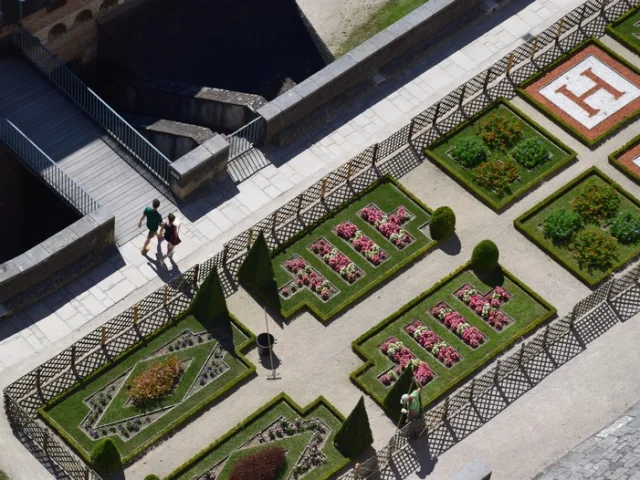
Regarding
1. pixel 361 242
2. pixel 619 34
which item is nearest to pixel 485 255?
pixel 361 242

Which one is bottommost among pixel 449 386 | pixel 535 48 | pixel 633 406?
pixel 633 406

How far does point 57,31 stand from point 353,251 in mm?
15523

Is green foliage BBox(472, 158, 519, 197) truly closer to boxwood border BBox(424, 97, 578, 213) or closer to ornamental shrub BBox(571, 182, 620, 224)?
boxwood border BBox(424, 97, 578, 213)

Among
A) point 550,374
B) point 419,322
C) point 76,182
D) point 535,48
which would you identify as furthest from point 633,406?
point 76,182

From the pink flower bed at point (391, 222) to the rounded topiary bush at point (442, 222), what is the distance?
97 cm

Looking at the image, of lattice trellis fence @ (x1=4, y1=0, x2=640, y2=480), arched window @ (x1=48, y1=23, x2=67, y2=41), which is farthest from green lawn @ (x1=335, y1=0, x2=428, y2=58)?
arched window @ (x1=48, y1=23, x2=67, y2=41)

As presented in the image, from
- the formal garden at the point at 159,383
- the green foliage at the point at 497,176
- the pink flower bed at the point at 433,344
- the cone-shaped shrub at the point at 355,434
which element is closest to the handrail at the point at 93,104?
the formal garden at the point at 159,383

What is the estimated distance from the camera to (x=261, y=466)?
54938mm

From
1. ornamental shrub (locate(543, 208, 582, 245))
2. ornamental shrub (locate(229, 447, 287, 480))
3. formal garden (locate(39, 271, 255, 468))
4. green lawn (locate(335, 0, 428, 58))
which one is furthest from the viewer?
green lawn (locate(335, 0, 428, 58))

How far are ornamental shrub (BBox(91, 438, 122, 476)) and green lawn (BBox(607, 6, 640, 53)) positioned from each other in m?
27.6

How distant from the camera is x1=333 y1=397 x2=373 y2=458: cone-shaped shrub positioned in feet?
179

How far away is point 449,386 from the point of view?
5788 cm

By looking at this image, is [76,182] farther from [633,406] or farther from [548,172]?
[633,406]

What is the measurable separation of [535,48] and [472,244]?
9.91 metres
